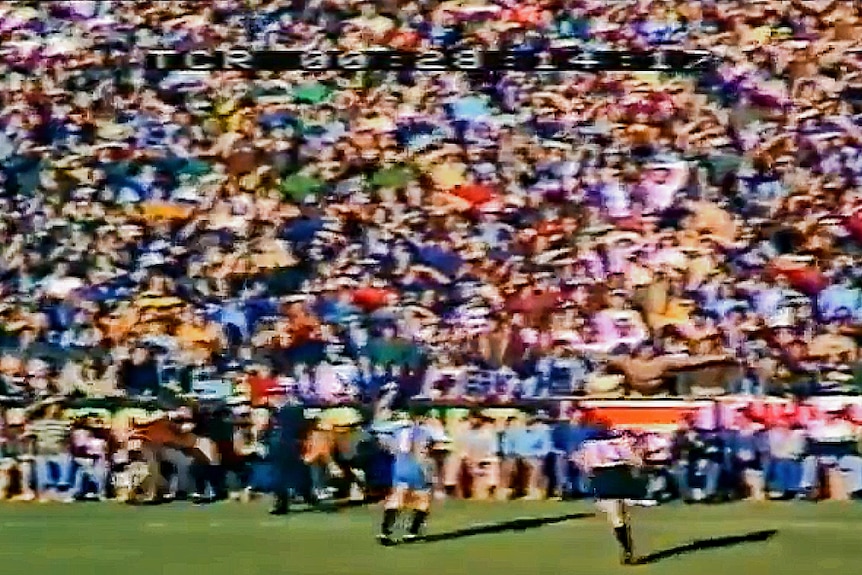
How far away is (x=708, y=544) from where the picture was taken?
1213cm

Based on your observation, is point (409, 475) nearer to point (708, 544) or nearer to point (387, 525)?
point (387, 525)

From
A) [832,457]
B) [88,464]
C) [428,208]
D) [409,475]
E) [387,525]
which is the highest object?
[428,208]

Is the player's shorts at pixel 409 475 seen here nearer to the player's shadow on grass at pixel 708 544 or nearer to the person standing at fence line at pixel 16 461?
the player's shadow on grass at pixel 708 544

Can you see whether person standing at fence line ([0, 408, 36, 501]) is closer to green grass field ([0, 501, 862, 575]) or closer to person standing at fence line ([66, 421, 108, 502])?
green grass field ([0, 501, 862, 575])

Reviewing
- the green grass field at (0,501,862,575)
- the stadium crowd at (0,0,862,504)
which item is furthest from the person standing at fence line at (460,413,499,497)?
the stadium crowd at (0,0,862,504)

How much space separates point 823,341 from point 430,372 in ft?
13.5

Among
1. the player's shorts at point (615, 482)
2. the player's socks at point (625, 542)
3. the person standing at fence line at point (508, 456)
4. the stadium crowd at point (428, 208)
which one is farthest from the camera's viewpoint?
the stadium crowd at point (428, 208)

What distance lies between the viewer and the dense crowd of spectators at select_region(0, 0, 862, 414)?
48.9 feet

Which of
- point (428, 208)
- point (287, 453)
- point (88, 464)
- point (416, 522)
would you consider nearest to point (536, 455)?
point (416, 522)

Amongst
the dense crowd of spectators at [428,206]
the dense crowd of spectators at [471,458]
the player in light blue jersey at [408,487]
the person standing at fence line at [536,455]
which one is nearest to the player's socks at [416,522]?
the player in light blue jersey at [408,487]

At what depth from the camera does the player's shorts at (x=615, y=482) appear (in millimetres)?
11031

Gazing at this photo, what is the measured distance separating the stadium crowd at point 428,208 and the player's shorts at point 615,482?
106 inches

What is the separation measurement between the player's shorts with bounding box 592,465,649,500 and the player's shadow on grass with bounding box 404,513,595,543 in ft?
5.71

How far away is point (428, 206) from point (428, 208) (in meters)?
0.04
